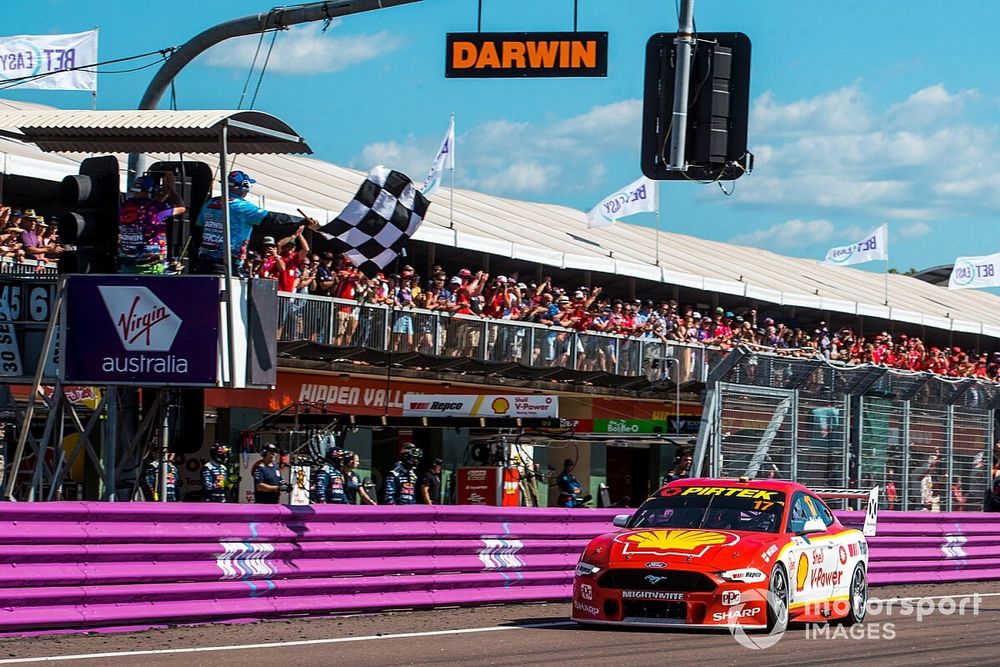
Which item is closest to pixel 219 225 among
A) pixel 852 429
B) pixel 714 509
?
pixel 714 509

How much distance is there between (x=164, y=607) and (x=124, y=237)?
3279mm

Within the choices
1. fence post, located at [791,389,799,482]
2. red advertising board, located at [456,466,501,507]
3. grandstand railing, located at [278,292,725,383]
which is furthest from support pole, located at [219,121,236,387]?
red advertising board, located at [456,466,501,507]

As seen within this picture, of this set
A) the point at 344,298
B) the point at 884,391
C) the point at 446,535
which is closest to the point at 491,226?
the point at 344,298

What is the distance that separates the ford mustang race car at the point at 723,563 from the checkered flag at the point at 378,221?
9.64m

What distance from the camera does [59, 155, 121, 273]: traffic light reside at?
13.2m

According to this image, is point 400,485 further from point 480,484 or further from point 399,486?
point 480,484

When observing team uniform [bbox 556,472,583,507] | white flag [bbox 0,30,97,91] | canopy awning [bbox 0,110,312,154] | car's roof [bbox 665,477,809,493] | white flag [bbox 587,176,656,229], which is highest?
white flag [bbox 0,30,97,91]

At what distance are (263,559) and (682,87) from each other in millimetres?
5111

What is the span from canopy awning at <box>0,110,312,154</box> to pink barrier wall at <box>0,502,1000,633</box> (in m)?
3.09

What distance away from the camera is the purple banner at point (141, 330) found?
514 inches

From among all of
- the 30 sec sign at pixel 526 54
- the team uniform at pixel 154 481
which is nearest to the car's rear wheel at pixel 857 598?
the 30 sec sign at pixel 526 54

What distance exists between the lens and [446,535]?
14492 millimetres

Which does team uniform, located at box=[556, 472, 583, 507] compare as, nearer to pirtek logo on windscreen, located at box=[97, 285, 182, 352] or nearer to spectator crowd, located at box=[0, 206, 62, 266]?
spectator crowd, located at box=[0, 206, 62, 266]

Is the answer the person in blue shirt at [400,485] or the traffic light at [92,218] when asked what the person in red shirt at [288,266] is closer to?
the person in blue shirt at [400,485]
